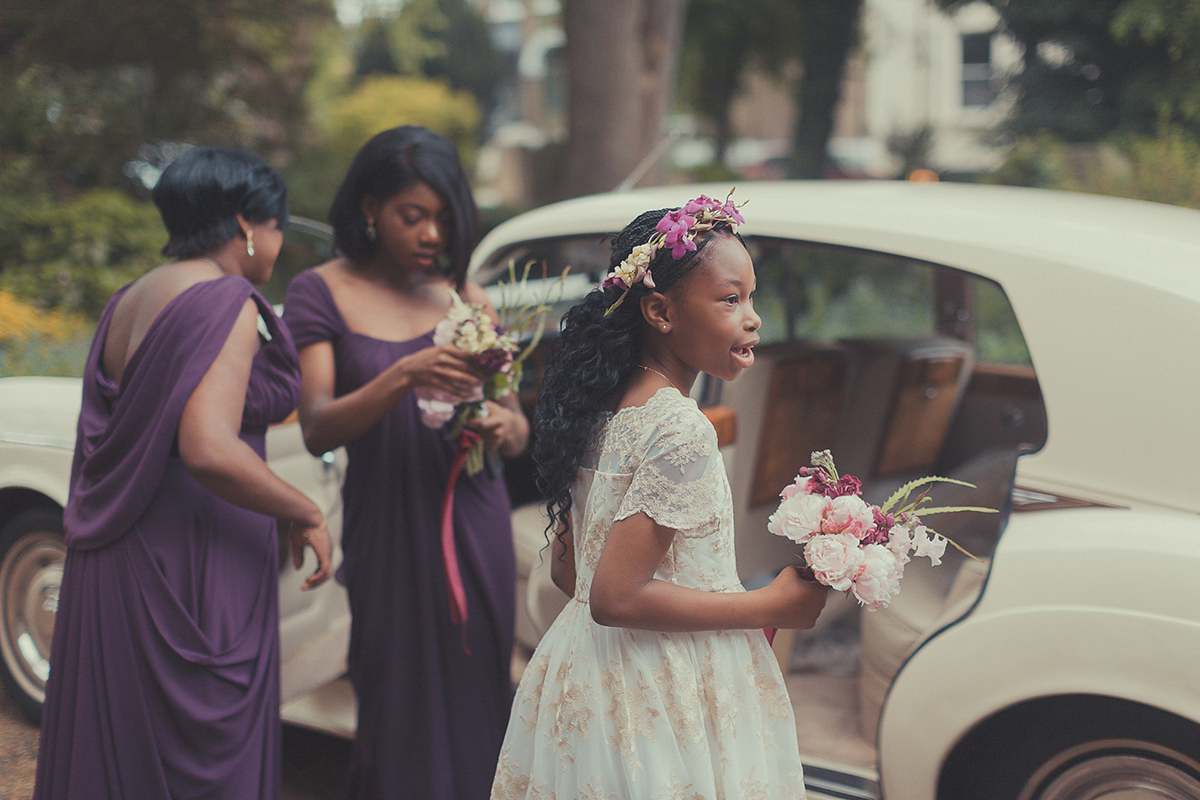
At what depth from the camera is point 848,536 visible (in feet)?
5.67

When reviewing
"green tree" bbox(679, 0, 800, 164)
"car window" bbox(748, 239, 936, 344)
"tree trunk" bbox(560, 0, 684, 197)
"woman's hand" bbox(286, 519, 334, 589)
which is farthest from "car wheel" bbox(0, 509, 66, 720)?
"green tree" bbox(679, 0, 800, 164)

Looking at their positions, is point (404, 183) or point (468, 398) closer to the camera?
point (468, 398)

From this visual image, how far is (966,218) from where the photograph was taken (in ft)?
8.77

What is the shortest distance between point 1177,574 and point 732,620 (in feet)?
3.26

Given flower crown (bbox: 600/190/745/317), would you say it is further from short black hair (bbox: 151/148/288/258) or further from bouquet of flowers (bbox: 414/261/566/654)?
short black hair (bbox: 151/148/288/258)

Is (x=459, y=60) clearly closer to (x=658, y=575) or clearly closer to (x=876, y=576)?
(x=658, y=575)

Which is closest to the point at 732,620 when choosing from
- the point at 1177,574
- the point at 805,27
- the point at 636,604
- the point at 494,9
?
the point at 636,604

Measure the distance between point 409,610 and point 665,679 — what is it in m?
1.19

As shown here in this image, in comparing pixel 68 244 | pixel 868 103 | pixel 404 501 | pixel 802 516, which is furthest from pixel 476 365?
pixel 868 103

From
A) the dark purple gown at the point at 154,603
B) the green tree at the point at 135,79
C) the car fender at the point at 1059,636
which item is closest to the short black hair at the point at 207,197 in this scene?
the dark purple gown at the point at 154,603

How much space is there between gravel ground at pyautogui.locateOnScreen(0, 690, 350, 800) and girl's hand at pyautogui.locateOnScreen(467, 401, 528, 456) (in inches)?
55.4

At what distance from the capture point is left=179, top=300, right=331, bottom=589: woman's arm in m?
2.25

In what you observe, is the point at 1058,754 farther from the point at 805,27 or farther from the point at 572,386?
the point at 805,27

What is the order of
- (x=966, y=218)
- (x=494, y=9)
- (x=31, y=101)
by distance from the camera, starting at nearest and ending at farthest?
(x=966, y=218) → (x=31, y=101) → (x=494, y=9)
